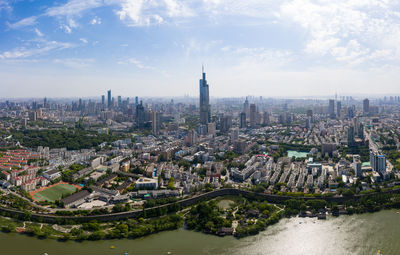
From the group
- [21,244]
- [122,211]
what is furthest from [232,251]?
[21,244]

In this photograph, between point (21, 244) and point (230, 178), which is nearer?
point (21, 244)

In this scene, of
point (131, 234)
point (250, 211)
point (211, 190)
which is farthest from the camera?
point (211, 190)

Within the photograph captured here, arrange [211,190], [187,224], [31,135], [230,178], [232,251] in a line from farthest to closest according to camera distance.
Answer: [31,135]
[230,178]
[211,190]
[187,224]
[232,251]

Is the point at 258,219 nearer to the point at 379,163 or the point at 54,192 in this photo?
the point at 379,163

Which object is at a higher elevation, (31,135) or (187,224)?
(31,135)

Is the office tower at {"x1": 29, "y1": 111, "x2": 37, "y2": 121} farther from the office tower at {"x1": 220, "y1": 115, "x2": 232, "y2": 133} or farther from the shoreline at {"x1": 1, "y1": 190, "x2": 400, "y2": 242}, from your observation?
the shoreline at {"x1": 1, "y1": 190, "x2": 400, "y2": 242}

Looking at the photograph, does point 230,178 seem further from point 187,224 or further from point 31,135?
point 31,135
